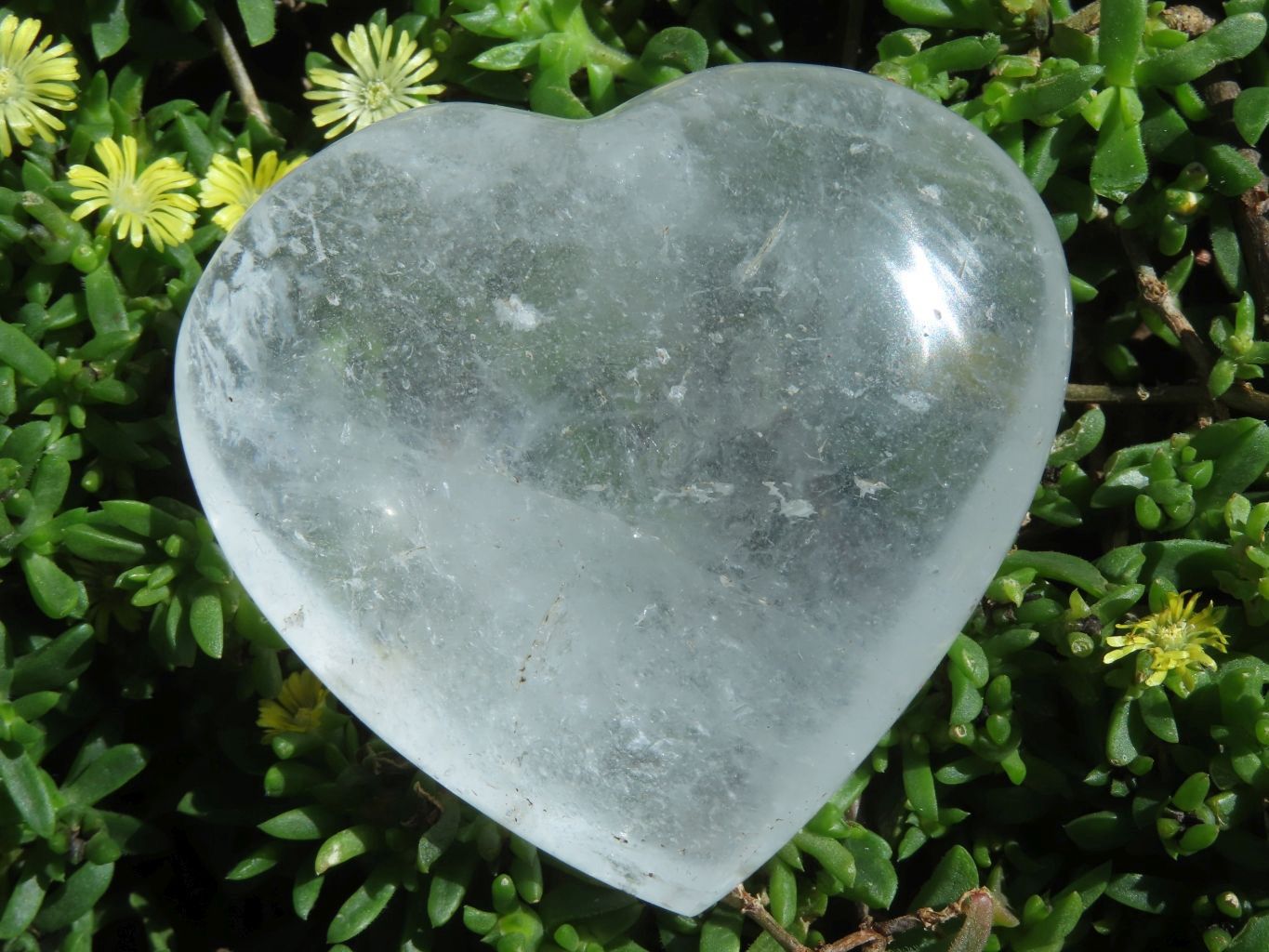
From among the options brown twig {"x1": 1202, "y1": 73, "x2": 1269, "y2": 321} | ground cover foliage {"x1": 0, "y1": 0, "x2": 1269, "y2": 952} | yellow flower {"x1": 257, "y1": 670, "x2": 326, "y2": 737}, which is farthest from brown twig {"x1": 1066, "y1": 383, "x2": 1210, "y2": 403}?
yellow flower {"x1": 257, "y1": 670, "x2": 326, "y2": 737}

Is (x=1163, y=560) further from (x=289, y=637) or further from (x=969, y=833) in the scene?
(x=289, y=637)

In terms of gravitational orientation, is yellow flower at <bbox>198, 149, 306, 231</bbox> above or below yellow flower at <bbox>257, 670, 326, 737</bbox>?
above

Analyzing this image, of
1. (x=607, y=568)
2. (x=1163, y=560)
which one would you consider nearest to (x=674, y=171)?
(x=607, y=568)

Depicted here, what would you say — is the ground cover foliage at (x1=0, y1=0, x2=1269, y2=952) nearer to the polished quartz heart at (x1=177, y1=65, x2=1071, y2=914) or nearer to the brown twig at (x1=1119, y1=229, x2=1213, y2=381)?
the brown twig at (x1=1119, y1=229, x2=1213, y2=381)

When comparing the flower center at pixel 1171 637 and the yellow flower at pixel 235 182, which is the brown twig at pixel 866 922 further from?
the yellow flower at pixel 235 182

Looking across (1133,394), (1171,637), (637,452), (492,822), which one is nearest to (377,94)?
(637,452)

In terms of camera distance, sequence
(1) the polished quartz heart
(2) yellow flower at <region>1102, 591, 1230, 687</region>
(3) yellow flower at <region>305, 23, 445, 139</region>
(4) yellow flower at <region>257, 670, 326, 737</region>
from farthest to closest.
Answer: (3) yellow flower at <region>305, 23, 445, 139</region>
(4) yellow flower at <region>257, 670, 326, 737</region>
(2) yellow flower at <region>1102, 591, 1230, 687</region>
(1) the polished quartz heart
